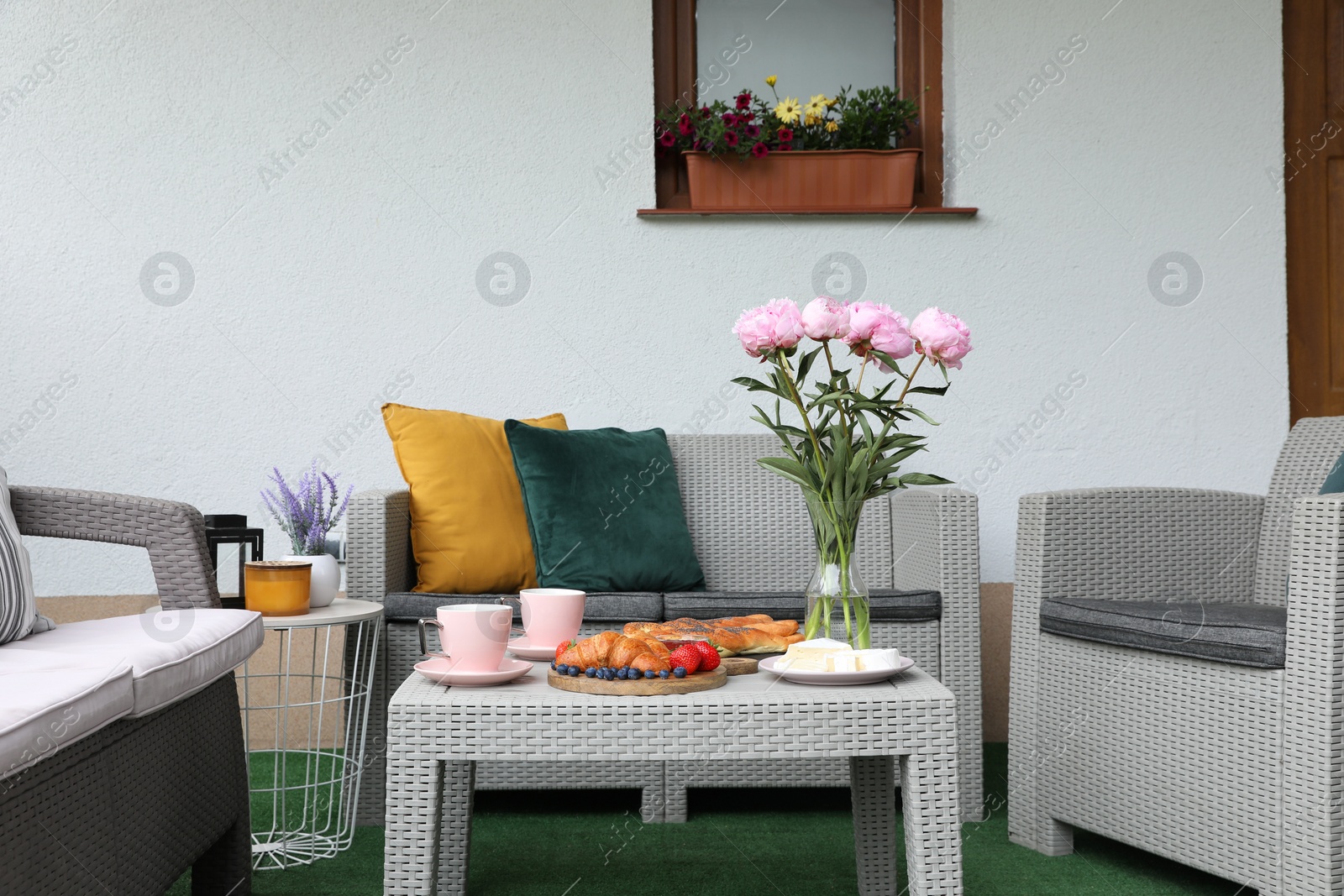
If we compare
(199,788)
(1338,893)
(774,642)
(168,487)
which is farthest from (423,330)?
(1338,893)

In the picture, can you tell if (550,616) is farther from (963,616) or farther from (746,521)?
(746,521)

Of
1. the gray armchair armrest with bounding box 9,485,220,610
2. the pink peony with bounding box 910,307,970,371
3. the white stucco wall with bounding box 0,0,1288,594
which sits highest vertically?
the white stucco wall with bounding box 0,0,1288,594

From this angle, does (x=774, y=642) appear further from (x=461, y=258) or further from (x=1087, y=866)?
(x=461, y=258)

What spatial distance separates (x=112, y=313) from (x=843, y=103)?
83.3 inches

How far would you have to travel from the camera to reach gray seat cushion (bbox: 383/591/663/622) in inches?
90.5

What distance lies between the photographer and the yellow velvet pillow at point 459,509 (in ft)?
8.26

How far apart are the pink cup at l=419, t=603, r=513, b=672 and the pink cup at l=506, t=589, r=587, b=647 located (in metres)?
0.19

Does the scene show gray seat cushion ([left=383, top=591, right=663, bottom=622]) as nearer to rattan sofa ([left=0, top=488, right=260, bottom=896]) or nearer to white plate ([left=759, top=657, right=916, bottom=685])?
rattan sofa ([left=0, top=488, right=260, bottom=896])

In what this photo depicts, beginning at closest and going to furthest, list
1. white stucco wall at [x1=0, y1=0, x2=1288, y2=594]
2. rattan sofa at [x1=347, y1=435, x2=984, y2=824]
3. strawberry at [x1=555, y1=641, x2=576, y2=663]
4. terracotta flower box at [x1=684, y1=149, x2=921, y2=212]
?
strawberry at [x1=555, y1=641, x2=576, y2=663], rattan sofa at [x1=347, y1=435, x2=984, y2=824], white stucco wall at [x1=0, y1=0, x2=1288, y2=594], terracotta flower box at [x1=684, y1=149, x2=921, y2=212]

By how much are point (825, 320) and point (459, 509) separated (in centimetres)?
139

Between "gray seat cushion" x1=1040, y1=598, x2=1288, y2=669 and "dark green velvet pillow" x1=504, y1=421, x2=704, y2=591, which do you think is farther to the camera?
"dark green velvet pillow" x1=504, y1=421, x2=704, y2=591

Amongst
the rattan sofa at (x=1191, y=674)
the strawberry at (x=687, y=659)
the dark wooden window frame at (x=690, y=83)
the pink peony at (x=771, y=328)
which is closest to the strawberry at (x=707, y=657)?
the strawberry at (x=687, y=659)

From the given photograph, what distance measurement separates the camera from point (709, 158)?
122 inches

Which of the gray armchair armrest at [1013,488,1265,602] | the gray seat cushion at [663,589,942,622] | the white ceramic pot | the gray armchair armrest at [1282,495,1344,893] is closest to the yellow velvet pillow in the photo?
the white ceramic pot
